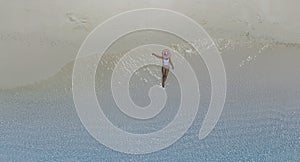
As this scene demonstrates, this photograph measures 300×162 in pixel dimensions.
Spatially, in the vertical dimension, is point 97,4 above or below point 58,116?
above

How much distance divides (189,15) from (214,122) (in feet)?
3.28

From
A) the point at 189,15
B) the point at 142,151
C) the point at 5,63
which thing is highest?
the point at 189,15

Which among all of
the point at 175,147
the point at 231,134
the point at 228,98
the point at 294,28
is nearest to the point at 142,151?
the point at 175,147

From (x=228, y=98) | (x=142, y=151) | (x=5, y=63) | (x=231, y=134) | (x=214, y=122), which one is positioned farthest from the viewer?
(x=5, y=63)

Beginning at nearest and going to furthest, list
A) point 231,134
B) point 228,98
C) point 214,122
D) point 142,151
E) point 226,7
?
1. point 142,151
2. point 231,134
3. point 214,122
4. point 228,98
5. point 226,7

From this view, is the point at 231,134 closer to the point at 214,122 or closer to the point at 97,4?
the point at 214,122

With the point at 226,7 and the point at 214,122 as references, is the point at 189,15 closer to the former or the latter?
the point at 226,7

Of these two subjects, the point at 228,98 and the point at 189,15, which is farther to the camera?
the point at 189,15

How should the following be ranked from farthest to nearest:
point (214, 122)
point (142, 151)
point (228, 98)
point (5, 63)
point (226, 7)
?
point (226, 7) → point (5, 63) → point (228, 98) → point (214, 122) → point (142, 151)

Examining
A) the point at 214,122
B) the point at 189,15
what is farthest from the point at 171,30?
the point at 214,122

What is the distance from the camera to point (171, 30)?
3068 millimetres

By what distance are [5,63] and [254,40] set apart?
74.5 inches

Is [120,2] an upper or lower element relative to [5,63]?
upper

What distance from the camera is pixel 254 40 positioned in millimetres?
3174
